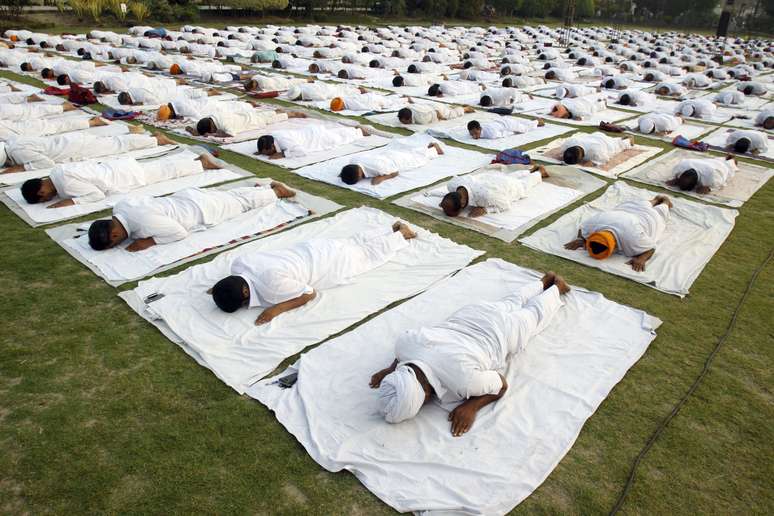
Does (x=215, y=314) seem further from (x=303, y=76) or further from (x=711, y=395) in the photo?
(x=303, y=76)

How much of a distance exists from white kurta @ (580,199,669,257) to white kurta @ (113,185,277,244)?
3745 mm

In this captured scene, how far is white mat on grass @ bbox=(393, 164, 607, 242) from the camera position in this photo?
5930mm

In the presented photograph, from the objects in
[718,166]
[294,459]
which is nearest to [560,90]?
[718,166]

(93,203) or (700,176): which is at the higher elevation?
(93,203)

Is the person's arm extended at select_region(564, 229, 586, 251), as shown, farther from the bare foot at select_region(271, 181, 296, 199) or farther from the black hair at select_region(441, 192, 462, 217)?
the bare foot at select_region(271, 181, 296, 199)

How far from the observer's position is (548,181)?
7316 mm

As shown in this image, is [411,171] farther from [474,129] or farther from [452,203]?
[474,129]

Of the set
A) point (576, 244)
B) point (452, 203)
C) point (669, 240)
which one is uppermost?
point (452, 203)

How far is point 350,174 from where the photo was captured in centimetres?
688

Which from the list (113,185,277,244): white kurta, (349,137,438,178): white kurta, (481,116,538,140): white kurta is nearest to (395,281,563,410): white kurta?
(113,185,277,244): white kurta

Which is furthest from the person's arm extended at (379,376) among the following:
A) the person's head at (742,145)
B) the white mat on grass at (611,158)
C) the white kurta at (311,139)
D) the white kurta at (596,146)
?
the person's head at (742,145)

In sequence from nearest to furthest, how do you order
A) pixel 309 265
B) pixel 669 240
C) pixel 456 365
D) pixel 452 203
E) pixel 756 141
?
pixel 456 365, pixel 309 265, pixel 669 240, pixel 452 203, pixel 756 141

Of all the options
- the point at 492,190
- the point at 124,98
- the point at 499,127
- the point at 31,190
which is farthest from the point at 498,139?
the point at 124,98

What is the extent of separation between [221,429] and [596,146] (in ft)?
23.4
